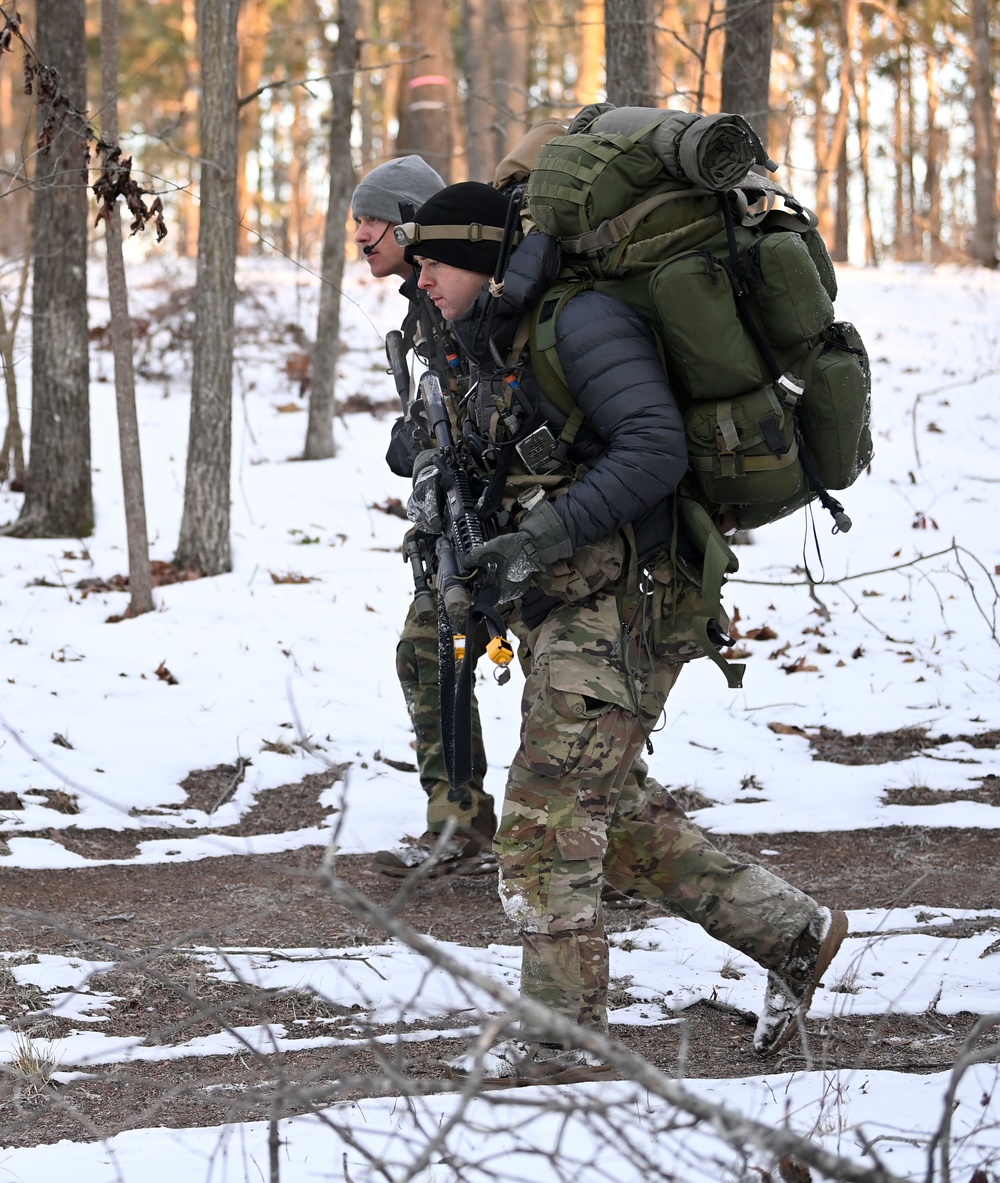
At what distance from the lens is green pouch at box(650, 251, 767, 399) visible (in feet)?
9.64

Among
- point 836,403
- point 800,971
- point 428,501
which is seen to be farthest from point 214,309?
point 800,971

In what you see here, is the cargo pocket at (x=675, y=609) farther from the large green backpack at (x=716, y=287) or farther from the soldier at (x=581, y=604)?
the large green backpack at (x=716, y=287)

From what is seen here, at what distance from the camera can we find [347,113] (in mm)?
10688

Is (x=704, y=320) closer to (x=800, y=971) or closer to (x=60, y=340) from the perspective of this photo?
(x=800, y=971)

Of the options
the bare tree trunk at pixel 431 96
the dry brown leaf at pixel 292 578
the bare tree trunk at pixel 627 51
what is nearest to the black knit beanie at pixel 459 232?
the bare tree trunk at pixel 627 51

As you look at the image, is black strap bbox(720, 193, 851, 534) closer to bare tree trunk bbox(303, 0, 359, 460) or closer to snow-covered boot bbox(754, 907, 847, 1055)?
snow-covered boot bbox(754, 907, 847, 1055)

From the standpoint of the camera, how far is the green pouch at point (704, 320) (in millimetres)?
2938

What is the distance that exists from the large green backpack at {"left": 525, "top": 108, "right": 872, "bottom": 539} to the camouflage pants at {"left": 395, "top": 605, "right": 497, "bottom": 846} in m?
1.84

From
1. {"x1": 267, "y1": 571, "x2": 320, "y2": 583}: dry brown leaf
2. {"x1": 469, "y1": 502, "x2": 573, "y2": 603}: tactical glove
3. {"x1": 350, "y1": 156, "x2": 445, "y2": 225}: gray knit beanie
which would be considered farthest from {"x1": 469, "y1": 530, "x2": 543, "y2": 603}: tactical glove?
{"x1": 267, "y1": 571, "x2": 320, "y2": 583}: dry brown leaf

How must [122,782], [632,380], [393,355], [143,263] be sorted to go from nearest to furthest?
[632,380] < [393,355] < [122,782] < [143,263]

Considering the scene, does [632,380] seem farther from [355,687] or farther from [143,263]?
[143,263]

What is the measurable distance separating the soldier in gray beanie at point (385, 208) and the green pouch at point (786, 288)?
163 centimetres

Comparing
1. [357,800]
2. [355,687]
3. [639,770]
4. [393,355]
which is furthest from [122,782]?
[639,770]

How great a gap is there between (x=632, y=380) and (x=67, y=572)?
6150 millimetres
